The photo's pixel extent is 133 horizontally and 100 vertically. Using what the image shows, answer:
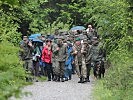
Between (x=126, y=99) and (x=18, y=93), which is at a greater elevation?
(x=18, y=93)

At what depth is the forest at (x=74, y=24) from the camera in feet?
21.7

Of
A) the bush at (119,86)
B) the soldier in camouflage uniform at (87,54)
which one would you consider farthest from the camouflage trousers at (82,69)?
the bush at (119,86)

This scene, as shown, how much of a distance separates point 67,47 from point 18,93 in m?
18.1

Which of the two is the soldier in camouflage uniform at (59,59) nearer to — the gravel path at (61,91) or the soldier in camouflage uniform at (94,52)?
the gravel path at (61,91)

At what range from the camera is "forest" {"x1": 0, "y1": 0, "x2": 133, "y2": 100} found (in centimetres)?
662

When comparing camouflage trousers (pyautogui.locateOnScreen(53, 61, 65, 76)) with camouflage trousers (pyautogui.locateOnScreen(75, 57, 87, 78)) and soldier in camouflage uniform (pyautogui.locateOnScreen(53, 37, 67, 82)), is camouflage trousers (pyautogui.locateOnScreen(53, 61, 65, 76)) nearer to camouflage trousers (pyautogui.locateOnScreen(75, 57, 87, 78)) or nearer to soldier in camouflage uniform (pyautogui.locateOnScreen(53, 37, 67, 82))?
soldier in camouflage uniform (pyautogui.locateOnScreen(53, 37, 67, 82))

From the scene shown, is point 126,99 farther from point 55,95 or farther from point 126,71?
point 55,95

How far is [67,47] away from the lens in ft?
72.2

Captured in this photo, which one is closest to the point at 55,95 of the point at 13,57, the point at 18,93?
the point at 13,57

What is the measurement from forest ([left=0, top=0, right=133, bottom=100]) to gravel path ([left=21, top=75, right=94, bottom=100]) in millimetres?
428

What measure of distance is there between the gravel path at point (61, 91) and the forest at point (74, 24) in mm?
428

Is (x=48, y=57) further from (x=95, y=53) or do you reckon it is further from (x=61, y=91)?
(x=61, y=91)

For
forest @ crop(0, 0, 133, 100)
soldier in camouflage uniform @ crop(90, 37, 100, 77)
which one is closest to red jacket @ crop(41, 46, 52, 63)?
forest @ crop(0, 0, 133, 100)

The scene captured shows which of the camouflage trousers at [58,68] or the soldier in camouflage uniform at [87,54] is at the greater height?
the soldier in camouflage uniform at [87,54]
